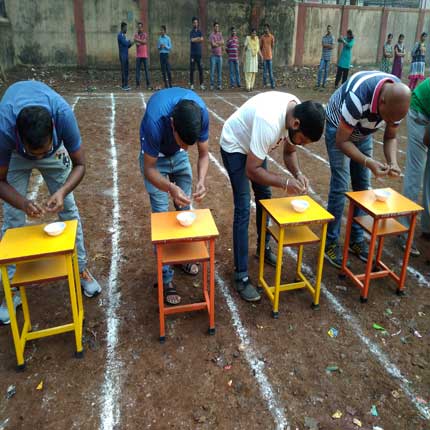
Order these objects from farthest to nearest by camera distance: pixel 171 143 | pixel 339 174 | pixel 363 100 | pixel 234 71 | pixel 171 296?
pixel 234 71
pixel 339 174
pixel 171 296
pixel 363 100
pixel 171 143

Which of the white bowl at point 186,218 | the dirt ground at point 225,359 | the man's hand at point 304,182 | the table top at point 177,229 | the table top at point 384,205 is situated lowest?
the dirt ground at point 225,359

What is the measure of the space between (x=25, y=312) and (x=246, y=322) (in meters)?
1.70

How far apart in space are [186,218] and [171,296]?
0.82m

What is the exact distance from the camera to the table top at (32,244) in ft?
8.16

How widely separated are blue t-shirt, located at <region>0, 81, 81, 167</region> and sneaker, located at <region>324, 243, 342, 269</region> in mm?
2578

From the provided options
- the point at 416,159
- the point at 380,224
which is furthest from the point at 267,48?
the point at 380,224

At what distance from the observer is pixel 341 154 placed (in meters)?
3.73

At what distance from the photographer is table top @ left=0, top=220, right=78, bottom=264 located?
8.16 feet

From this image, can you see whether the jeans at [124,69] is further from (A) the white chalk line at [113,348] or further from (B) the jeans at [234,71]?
(A) the white chalk line at [113,348]

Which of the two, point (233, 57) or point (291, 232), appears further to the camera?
point (233, 57)

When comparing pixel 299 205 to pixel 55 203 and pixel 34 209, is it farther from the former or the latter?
pixel 34 209

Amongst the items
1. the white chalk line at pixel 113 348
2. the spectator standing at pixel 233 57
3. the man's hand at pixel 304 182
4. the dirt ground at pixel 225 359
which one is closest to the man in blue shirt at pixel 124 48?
the spectator standing at pixel 233 57

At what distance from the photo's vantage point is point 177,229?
2.87 m

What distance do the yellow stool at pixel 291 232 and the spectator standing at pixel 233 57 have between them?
11.4 m
